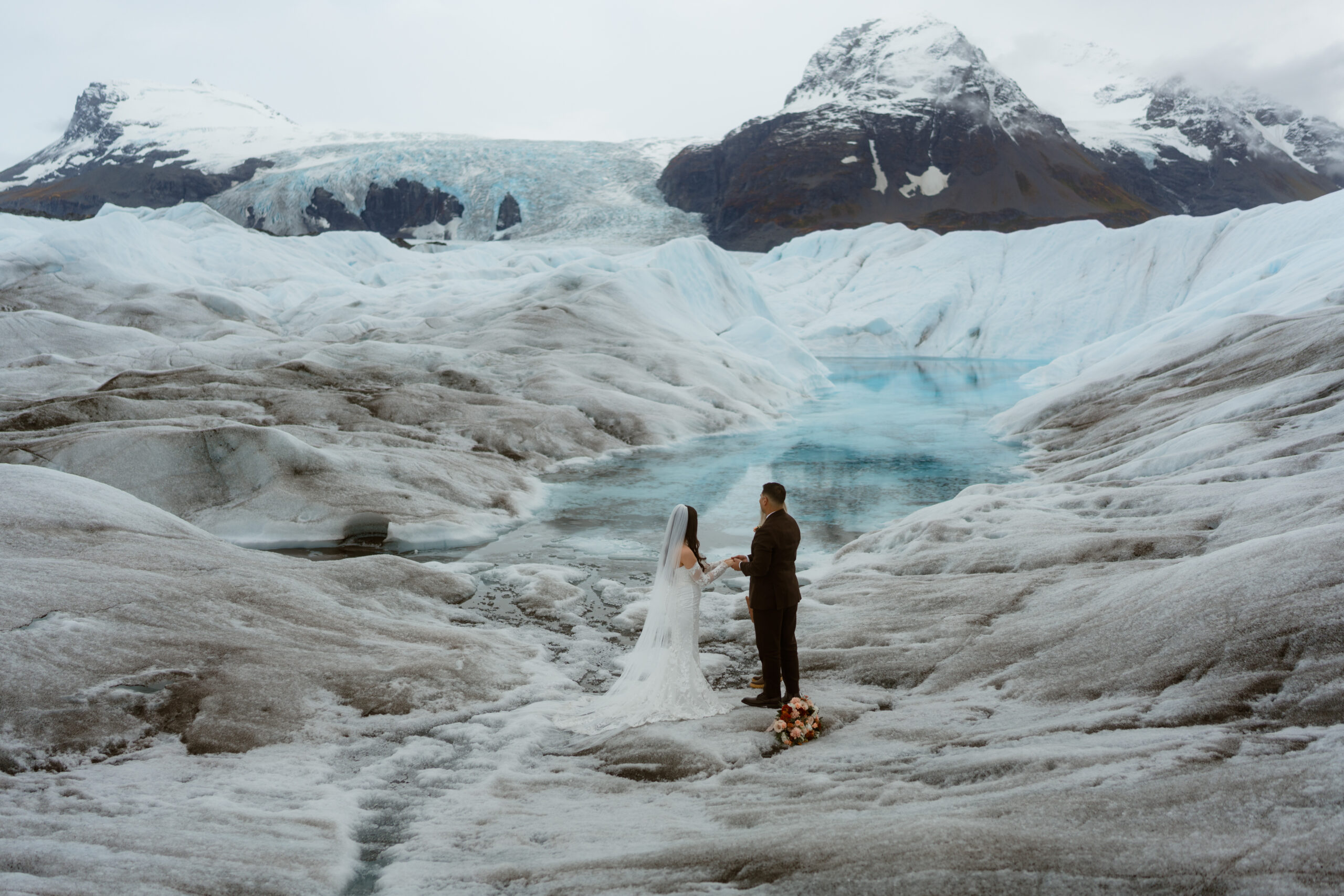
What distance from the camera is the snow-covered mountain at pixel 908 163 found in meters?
108

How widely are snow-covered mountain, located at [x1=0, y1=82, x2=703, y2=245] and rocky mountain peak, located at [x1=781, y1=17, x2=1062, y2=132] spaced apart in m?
26.1

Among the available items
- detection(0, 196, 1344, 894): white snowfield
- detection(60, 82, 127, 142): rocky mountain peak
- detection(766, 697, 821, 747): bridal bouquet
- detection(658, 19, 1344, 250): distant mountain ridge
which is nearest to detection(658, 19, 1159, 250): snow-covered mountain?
detection(658, 19, 1344, 250): distant mountain ridge

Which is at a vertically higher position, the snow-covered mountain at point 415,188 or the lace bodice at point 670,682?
the snow-covered mountain at point 415,188

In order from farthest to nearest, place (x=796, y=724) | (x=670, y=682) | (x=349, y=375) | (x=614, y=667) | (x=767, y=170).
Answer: (x=767, y=170), (x=349, y=375), (x=614, y=667), (x=670, y=682), (x=796, y=724)

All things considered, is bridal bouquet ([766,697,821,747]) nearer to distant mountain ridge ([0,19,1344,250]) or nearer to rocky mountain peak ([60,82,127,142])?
distant mountain ridge ([0,19,1344,250])

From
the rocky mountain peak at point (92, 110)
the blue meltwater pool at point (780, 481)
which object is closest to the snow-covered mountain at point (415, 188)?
the rocky mountain peak at point (92, 110)

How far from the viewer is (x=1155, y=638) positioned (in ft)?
19.2

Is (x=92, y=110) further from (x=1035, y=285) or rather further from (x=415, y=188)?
(x=1035, y=285)

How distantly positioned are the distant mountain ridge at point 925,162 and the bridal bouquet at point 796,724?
10160 centimetres

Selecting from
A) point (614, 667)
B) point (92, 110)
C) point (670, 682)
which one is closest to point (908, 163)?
point (614, 667)

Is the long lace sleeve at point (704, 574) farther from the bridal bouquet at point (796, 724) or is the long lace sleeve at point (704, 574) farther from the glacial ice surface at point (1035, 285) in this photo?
the glacial ice surface at point (1035, 285)

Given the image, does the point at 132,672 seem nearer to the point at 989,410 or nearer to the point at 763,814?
the point at 763,814

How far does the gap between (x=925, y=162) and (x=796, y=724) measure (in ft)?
395

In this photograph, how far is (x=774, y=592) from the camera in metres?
6.18
